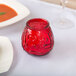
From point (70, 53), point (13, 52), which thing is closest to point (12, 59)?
point (13, 52)

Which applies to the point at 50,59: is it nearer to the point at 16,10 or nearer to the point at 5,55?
the point at 5,55

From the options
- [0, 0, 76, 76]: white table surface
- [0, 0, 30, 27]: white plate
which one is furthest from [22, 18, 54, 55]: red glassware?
[0, 0, 30, 27]: white plate

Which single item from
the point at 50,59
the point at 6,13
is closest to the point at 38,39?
the point at 50,59

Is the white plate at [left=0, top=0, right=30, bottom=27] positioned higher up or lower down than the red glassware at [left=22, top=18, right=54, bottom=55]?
lower down

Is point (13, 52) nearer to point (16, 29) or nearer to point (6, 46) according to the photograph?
point (6, 46)

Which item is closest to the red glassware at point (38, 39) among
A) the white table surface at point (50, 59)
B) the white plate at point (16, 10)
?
the white table surface at point (50, 59)

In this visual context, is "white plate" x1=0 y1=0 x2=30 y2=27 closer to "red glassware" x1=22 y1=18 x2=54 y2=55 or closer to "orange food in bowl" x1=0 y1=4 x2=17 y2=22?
"orange food in bowl" x1=0 y1=4 x2=17 y2=22
